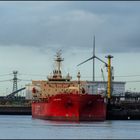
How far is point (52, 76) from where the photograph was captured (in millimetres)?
130125

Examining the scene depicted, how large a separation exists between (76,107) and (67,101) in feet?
5.57

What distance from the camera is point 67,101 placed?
112 meters

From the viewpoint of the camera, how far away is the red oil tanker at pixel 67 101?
112062 mm

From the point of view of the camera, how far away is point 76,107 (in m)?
Answer: 112

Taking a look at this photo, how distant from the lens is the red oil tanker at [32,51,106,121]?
112 metres

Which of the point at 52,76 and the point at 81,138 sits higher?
the point at 52,76

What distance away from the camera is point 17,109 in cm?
18362

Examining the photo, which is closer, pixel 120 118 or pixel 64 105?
pixel 64 105

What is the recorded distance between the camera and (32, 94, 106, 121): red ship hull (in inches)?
4402

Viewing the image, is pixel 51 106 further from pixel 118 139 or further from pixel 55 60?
pixel 118 139

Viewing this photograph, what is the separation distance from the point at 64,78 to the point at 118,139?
53281 millimetres

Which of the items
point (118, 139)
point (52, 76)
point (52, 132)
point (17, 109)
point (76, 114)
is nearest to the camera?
point (118, 139)

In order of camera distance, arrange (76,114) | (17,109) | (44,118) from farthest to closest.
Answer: (17,109), (44,118), (76,114)

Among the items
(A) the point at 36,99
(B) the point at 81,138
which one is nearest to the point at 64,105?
(A) the point at 36,99
